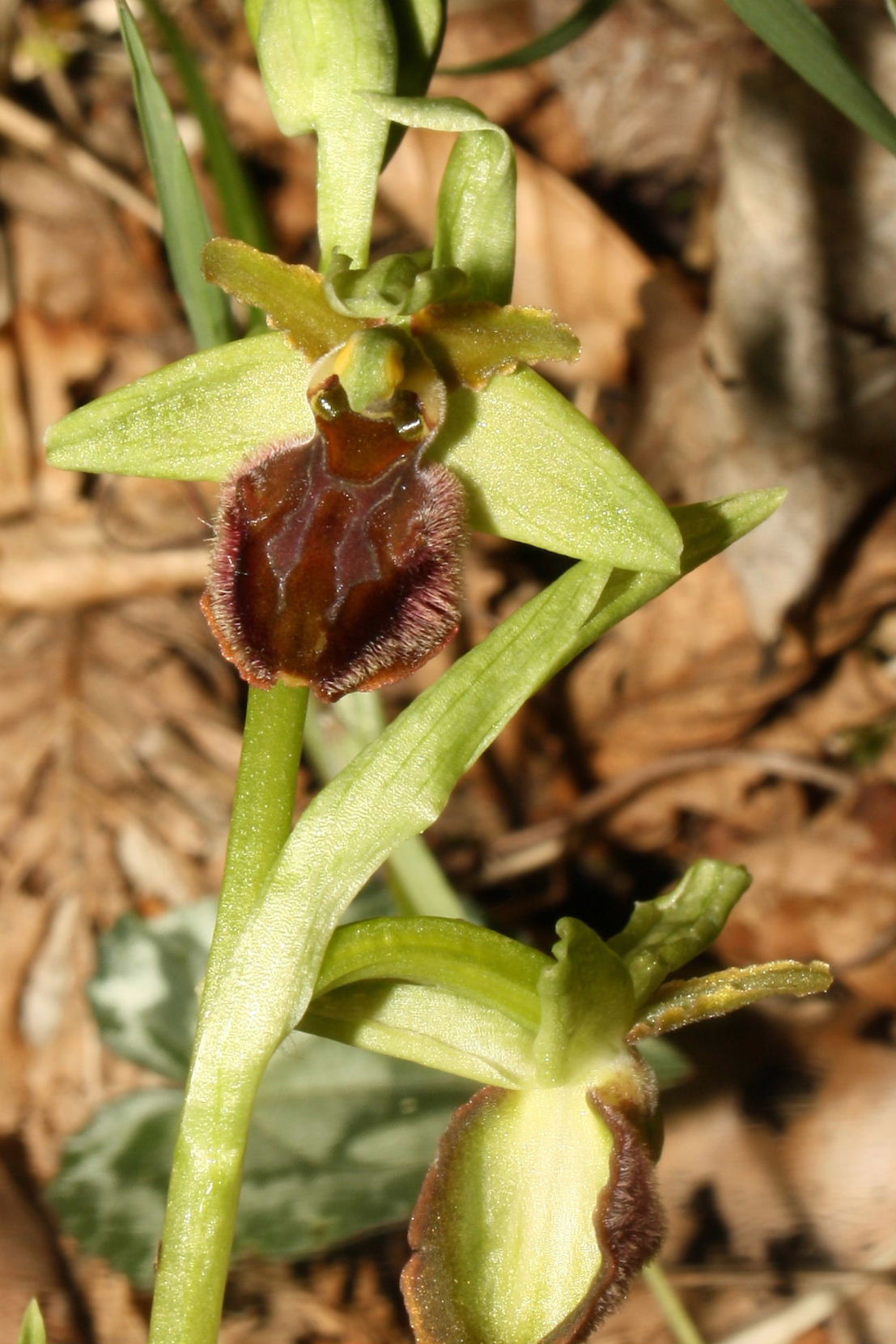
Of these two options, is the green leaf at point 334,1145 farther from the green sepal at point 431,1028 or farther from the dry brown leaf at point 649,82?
the dry brown leaf at point 649,82

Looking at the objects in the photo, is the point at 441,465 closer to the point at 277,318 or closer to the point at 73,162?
the point at 277,318

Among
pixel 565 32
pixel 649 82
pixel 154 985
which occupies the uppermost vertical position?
pixel 649 82

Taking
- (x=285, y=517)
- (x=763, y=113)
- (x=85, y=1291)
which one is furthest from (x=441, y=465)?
(x=763, y=113)

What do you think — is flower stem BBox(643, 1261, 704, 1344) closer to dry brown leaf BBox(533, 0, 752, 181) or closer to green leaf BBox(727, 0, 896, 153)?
green leaf BBox(727, 0, 896, 153)

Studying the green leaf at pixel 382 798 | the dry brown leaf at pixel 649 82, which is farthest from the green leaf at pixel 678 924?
the dry brown leaf at pixel 649 82

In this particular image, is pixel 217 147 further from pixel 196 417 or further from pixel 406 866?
pixel 406 866

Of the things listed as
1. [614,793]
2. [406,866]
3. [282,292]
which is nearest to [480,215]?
[282,292]
